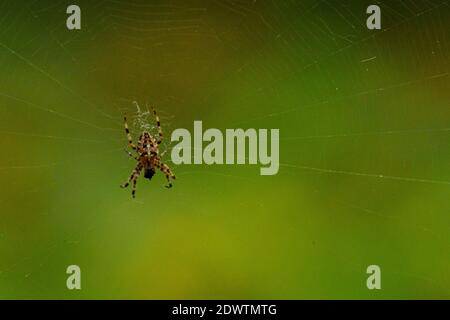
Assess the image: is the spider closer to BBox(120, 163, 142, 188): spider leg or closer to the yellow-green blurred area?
BBox(120, 163, 142, 188): spider leg

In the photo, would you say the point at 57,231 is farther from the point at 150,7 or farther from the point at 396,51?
the point at 396,51

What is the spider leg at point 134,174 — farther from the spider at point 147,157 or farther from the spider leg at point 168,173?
the spider leg at point 168,173

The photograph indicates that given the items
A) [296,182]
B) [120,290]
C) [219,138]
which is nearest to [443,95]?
[296,182]

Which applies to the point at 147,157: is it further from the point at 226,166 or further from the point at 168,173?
the point at 226,166

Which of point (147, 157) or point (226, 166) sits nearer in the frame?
point (147, 157)

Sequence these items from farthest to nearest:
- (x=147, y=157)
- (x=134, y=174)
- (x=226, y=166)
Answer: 1. (x=226, y=166)
2. (x=134, y=174)
3. (x=147, y=157)

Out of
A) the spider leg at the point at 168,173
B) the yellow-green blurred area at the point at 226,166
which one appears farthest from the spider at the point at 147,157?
the yellow-green blurred area at the point at 226,166

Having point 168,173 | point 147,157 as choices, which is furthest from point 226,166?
point 147,157
